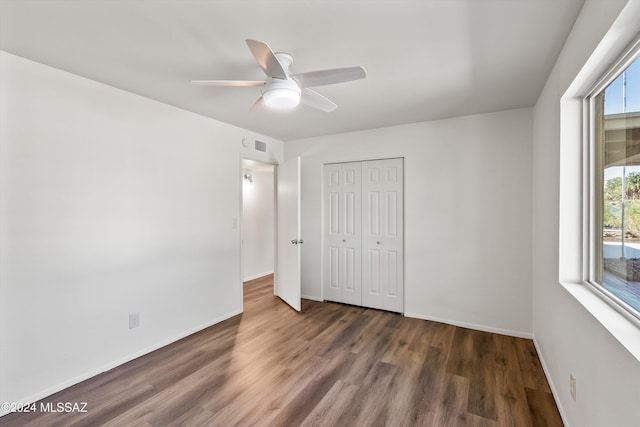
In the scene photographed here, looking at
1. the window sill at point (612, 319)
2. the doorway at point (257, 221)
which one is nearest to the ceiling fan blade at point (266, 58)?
the window sill at point (612, 319)

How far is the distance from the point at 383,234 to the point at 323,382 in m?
2.09

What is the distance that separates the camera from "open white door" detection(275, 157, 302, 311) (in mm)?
3936

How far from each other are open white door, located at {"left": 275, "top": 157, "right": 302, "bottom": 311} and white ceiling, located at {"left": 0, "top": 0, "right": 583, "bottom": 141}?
1.48 metres

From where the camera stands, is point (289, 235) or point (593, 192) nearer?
point (593, 192)

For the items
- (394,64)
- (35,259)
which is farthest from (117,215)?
(394,64)

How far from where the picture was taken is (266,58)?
1.60 metres

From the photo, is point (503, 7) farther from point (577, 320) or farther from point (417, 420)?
point (417, 420)

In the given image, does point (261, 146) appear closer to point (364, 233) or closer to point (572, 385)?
point (364, 233)

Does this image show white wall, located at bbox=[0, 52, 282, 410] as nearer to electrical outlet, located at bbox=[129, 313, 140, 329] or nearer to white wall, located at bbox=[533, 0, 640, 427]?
electrical outlet, located at bbox=[129, 313, 140, 329]

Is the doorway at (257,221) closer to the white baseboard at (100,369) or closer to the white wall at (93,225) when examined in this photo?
the white wall at (93,225)

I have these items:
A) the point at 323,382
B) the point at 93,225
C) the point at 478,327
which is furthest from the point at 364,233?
the point at 93,225

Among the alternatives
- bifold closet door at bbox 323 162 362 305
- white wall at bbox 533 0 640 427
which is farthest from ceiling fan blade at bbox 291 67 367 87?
bifold closet door at bbox 323 162 362 305

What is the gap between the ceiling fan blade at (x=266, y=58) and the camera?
1.45m

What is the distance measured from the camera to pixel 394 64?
2.16m
